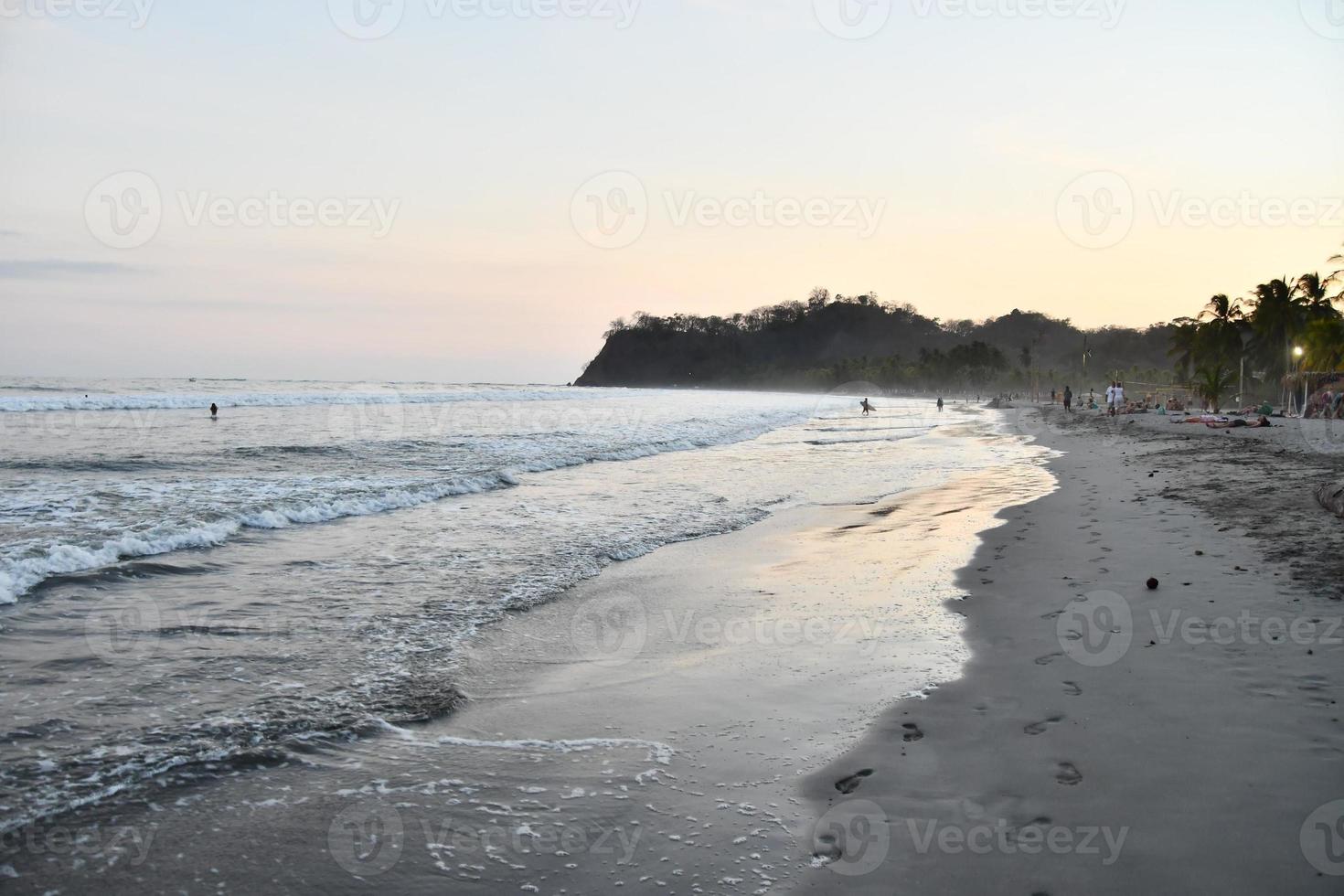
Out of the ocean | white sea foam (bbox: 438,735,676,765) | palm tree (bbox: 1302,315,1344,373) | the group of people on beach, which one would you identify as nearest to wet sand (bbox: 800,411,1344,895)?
white sea foam (bbox: 438,735,676,765)

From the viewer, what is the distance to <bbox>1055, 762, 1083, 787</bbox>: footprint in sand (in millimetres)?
3740

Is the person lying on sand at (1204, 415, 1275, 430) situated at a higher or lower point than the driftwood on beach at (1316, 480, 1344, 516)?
higher

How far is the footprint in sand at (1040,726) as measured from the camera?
4336 mm

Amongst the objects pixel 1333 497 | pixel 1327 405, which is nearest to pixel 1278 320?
pixel 1327 405

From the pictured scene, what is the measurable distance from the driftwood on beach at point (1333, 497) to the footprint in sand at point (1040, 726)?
781 centimetres

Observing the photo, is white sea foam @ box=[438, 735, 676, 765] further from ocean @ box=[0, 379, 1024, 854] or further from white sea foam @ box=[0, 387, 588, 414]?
white sea foam @ box=[0, 387, 588, 414]

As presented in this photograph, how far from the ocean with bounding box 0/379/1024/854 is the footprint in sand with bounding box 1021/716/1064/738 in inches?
139

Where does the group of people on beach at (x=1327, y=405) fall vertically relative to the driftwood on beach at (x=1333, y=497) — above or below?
above

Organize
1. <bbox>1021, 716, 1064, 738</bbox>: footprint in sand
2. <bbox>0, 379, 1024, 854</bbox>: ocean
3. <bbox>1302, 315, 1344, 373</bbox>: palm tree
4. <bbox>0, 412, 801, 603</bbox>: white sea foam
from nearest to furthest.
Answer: <bbox>1021, 716, 1064, 738</bbox>: footprint in sand
<bbox>0, 379, 1024, 854</bbox>: ocean
<bbox>0, 412, 801, 603</bbox>: white sea foam
<bbox>1302, 315, 1344, 373</bbox>: palm tree

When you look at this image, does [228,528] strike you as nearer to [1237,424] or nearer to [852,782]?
[852,782]

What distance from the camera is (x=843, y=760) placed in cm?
413

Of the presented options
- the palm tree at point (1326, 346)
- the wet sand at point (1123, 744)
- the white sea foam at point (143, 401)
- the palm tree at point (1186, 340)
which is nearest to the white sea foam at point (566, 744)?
the wet sand at point (1123, 744)

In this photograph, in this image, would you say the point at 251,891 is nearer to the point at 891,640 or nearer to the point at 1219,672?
the point at 891,640

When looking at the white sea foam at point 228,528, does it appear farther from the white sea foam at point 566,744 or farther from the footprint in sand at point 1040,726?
the footprint in sand at point 1040,726
